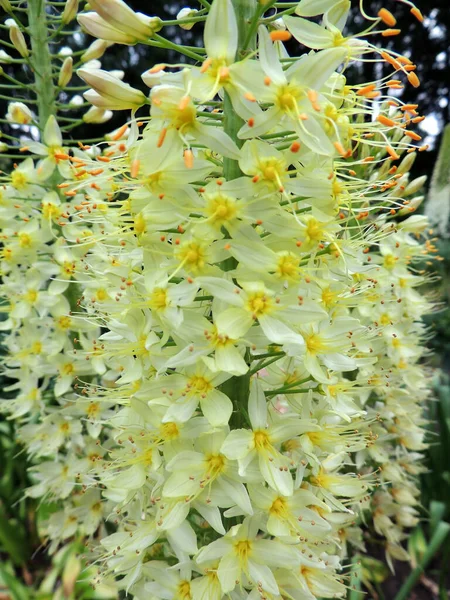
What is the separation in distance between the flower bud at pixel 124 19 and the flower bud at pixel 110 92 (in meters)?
0.10

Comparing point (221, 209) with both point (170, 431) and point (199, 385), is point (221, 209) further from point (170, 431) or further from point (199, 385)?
point (170, 431)

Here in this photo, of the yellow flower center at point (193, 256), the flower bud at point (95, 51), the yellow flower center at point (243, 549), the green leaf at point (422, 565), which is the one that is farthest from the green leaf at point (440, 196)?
the yellow flower center at point (243, 549)

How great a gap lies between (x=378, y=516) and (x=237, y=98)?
6.54 feet

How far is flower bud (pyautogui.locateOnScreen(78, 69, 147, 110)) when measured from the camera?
116cm

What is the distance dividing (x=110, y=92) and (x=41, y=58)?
1.28 meters

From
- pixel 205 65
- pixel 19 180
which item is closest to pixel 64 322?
pixel 19 180

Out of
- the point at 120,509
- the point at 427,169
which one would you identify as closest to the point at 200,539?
the point at 120,509

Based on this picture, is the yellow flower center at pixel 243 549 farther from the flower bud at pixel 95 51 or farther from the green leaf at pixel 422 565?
the flower bud at pixel 95 51

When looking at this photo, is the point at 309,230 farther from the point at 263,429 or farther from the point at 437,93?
the point at 437,93

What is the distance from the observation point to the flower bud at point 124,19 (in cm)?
111

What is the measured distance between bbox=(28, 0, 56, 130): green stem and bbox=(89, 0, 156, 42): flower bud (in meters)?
1.18

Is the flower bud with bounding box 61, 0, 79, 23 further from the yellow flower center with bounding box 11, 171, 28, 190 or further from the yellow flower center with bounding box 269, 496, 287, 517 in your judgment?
the yellow flower center with bounding box 269, 496, 287, 517

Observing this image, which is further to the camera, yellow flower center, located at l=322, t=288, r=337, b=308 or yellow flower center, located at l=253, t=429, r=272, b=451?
yellow flower center, located at l=322, t=288, r=337, b=308

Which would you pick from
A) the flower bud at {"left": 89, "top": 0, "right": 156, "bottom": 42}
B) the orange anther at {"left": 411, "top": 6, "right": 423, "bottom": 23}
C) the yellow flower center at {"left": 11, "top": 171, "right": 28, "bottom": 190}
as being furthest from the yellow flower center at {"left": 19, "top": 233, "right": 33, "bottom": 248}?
the orange anther at {"left": 411, "top": 6, "right": 423, "bottom": 23}
